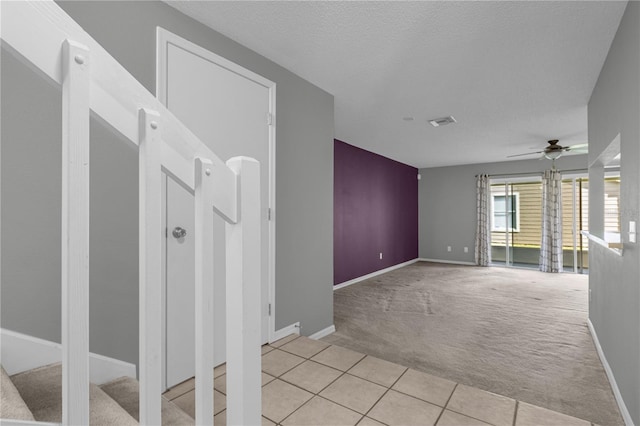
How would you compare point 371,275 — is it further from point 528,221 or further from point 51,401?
point 51,401

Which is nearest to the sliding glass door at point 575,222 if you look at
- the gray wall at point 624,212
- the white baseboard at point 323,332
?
the gray wall at point 624,212

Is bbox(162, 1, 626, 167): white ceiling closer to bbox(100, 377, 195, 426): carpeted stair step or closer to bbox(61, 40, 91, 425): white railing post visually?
bbox(61, 40, 91, 425): white railing post

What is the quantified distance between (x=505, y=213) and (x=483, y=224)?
Answer: 57cm

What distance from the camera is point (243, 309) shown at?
86cm

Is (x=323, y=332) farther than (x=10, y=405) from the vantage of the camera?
Yes

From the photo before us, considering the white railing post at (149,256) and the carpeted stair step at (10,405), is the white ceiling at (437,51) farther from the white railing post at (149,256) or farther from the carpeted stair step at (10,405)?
the carpeted stair step at (10,405)

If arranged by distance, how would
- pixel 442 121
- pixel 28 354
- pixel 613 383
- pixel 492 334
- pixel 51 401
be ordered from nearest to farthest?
pixel 51 401, pixel 28 354, pixel 613 383, pixel 492 334, pixel 442 121

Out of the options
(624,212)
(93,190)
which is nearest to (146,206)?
(93,190)

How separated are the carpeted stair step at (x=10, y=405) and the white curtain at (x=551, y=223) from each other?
25.5 ft

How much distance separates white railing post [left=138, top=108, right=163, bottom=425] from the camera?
2.04 ft

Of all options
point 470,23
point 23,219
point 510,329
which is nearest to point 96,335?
point 23,219

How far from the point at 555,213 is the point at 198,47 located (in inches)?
279

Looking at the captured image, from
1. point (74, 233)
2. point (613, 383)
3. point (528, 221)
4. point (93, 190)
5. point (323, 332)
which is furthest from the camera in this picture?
point (528, 221)

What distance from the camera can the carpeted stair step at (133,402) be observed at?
1.30m
